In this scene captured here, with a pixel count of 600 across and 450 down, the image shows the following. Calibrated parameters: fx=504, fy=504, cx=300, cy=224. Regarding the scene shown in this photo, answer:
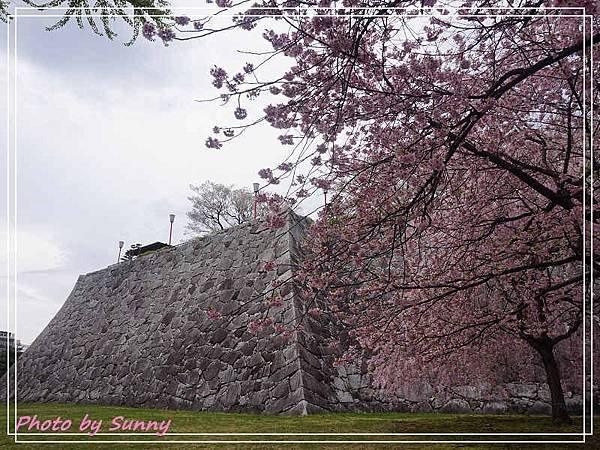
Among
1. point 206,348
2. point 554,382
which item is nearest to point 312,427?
point 554,382

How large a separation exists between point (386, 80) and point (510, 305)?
8.56 ft

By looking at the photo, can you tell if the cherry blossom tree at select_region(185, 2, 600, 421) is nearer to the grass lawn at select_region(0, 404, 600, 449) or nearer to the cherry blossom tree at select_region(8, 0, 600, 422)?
the cherry blossom tree at select_region(8, 0, 600, 422)

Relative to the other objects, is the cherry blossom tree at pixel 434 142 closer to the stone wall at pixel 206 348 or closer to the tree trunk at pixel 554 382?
the tree trunk at pixel 554 382

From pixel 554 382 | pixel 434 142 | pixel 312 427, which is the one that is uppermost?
pixel 434 142

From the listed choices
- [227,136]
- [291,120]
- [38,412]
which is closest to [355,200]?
[291,120]

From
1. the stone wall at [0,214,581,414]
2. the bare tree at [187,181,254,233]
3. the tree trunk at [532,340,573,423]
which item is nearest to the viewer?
the bare tree at [187,181,254,233]

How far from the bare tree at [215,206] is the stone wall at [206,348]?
48cm

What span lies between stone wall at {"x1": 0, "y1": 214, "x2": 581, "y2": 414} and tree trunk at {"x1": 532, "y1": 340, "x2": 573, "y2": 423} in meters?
0.69

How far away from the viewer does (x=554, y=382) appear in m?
4.62

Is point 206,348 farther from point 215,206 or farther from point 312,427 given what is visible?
point 312,427

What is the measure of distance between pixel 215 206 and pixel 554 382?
3.73 m

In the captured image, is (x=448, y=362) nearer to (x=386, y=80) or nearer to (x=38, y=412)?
(x=386, y=80)

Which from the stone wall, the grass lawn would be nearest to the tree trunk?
the grass lawn

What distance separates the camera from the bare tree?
13.9ft
